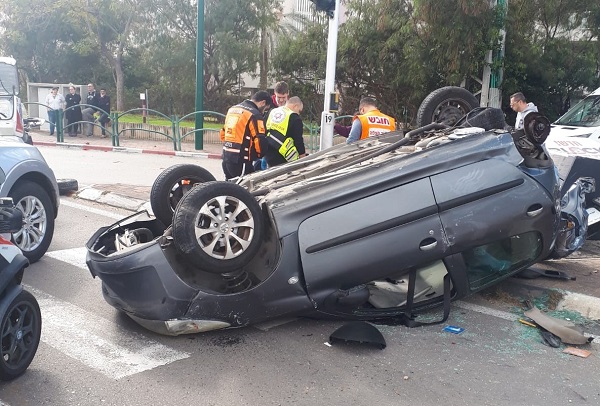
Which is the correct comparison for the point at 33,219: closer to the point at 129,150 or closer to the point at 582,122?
the point at 582,122

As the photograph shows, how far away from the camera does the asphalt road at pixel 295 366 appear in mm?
3861

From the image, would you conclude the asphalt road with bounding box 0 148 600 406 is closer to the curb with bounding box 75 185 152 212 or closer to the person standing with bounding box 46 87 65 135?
the curb with bounding box 75 185 152 212

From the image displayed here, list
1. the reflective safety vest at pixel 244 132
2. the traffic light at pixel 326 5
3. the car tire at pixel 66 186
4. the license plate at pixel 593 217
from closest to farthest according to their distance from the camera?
the license plate at pixel 593 217
the reflective safety vest at pixel 244 132
the traffic light at pixel 326 5
the car tire at pixel 66 186

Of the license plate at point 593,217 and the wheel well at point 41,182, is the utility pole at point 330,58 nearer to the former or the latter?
the license plate at point 593,217

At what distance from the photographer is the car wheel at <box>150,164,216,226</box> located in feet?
18.0

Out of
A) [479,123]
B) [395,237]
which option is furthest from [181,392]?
[479,123]

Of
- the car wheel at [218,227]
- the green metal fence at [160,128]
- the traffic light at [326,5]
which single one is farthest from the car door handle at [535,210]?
the green metal fence at [160,128]

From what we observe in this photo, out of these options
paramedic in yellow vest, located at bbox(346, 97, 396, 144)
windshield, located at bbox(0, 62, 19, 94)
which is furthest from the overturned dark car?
windshield, located at bbox(0, 62, 19, 94)

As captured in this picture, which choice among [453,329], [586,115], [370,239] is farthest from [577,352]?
[586,115]

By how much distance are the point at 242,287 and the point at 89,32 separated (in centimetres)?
3185

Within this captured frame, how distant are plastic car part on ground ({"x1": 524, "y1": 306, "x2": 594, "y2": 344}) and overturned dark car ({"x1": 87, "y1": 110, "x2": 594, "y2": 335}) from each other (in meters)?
0.37

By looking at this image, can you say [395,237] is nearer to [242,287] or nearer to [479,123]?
[242,287]

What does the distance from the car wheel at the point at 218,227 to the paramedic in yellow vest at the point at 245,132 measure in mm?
3058

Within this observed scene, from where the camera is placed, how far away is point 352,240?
4.55m
